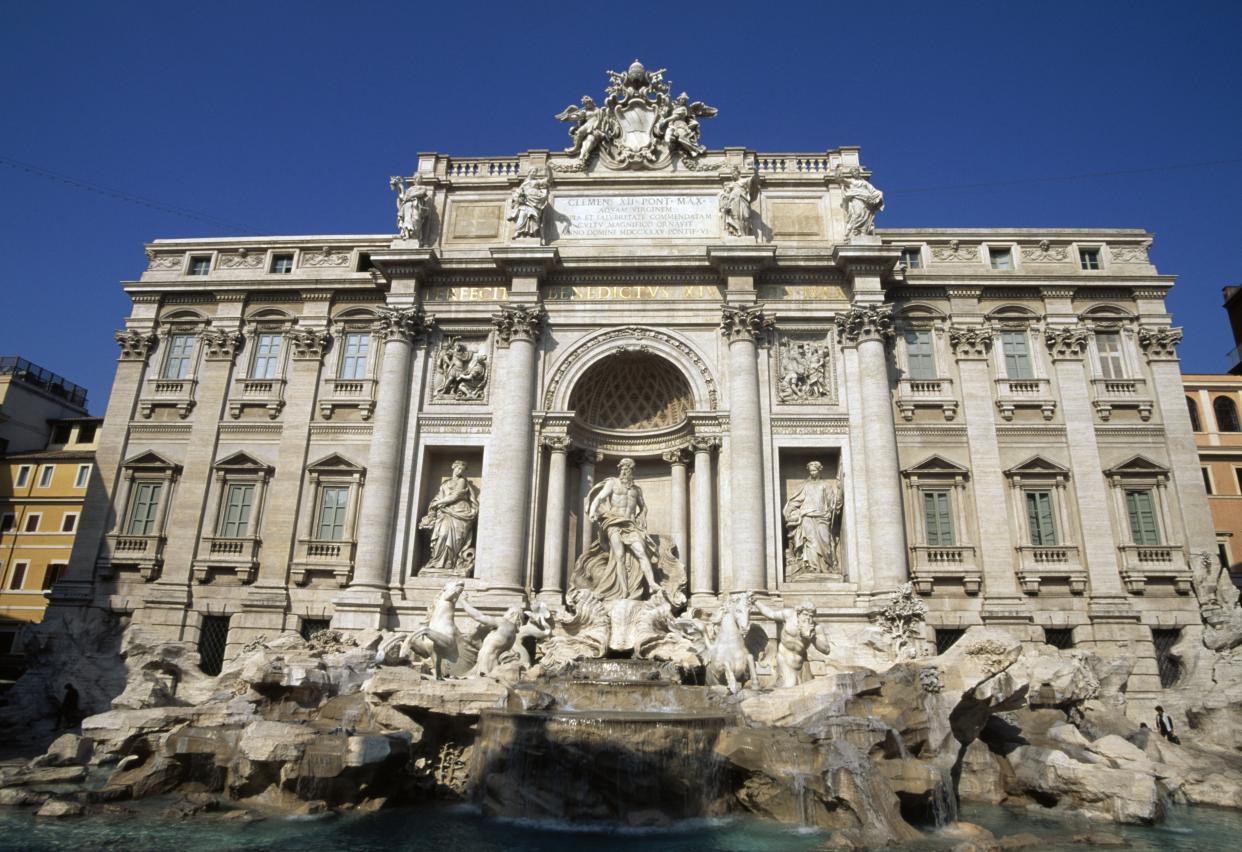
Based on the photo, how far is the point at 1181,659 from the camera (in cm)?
1955

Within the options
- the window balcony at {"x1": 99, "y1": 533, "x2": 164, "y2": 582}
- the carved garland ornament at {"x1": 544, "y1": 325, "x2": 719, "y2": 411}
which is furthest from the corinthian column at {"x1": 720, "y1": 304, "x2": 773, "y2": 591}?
the window balcony at {"x1": 99, "y1": 533, "x2": 164, "y2": 582}

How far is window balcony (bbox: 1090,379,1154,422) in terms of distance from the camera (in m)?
21.8

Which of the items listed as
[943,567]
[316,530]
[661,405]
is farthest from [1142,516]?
[316,530]

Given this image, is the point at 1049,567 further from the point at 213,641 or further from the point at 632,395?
the point at 213,641

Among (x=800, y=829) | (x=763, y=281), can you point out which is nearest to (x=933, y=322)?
(x=763, y=281)

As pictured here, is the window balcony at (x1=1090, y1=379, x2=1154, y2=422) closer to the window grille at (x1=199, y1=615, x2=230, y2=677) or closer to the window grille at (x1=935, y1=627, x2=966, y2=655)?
the window grille at (x1=935, y1=627, x2=966, y2=655)

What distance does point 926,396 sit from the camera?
2209cm

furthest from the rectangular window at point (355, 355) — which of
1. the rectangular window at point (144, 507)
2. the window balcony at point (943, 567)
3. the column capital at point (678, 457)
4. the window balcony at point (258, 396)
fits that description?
the window balcony at point (943, 567)

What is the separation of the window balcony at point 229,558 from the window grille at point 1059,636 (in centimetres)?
2191

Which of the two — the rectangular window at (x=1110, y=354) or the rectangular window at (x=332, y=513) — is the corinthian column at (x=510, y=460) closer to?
the rectangular window at (x=332, y=513)

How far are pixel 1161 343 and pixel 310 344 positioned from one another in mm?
25726

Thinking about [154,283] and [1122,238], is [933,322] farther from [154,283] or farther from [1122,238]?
[154,283]

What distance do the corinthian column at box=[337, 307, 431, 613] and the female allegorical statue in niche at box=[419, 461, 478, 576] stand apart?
114 centimetres

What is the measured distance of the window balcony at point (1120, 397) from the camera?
21.8 meters
